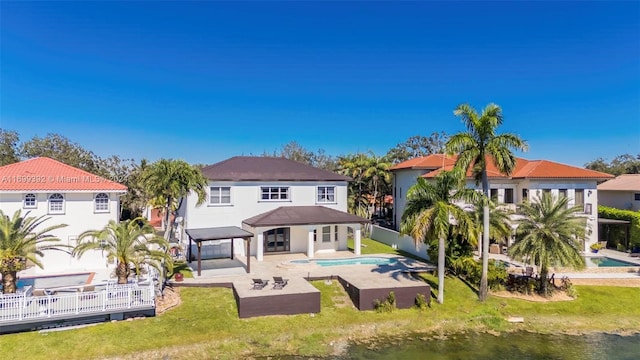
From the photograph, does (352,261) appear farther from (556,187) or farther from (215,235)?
(556,187)

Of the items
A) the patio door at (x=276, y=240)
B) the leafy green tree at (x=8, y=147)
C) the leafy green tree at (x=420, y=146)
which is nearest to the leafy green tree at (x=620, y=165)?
the leafy green tree at (x=420, y=146)

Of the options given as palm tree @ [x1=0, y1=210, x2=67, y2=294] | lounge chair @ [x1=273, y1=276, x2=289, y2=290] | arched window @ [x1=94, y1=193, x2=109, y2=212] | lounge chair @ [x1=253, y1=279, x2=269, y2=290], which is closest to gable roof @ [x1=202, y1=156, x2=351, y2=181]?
arched window @ [x1=94, y1=193, x2=109, y2=212]

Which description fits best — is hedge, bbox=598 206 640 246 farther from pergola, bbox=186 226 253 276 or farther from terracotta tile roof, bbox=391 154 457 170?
pergola, bbox=186 226 253 276

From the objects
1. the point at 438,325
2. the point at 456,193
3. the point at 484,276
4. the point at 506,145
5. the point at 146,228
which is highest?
the point at 506,145

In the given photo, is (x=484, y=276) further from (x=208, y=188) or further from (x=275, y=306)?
(x=208, y=188)

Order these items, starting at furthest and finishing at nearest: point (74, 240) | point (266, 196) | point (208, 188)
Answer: point (266, 196)
point (208, 188)
point (74, 240)

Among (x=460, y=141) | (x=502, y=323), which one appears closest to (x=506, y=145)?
(x=460, y=141)

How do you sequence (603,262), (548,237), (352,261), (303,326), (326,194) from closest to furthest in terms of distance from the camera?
(303,326), (548,237), (352,261), (603,262), (326,194)

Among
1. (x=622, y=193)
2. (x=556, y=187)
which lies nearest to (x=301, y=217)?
(x=556, y=187)
